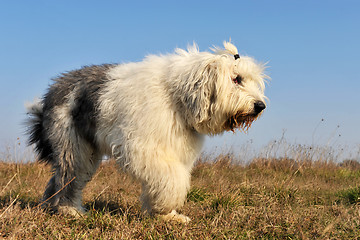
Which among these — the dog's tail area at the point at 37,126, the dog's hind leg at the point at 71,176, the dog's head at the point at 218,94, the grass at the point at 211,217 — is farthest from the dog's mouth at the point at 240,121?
the dog's tail area at the point at 37,126

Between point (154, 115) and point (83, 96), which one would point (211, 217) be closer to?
point (154, 115)

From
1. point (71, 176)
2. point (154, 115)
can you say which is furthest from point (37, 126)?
point (154, 115)

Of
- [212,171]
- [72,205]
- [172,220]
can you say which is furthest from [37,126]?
[212,171]

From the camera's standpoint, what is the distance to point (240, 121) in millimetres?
4484

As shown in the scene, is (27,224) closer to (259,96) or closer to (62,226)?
(62,226)

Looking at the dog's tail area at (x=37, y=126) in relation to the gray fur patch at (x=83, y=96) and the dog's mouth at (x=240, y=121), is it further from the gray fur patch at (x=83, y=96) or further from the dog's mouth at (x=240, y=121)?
the dog's mouth at (x=240, y=121)

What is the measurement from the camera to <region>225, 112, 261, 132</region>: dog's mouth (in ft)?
14.5

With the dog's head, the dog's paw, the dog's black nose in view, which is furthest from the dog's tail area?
the dog's black nose

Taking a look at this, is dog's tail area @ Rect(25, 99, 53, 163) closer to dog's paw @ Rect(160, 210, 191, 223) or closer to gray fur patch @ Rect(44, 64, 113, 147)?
gray fur patch @ Rect(44, 64, 113, 147)

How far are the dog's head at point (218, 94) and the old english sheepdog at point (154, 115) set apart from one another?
0.01 meters

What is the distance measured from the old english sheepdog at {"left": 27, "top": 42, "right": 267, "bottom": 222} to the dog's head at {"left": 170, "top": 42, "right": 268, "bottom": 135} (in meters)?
0.01

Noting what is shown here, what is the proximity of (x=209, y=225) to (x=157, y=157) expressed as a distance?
93 cm

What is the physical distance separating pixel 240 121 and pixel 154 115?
1.02m

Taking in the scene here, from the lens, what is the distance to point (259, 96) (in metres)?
4.48
